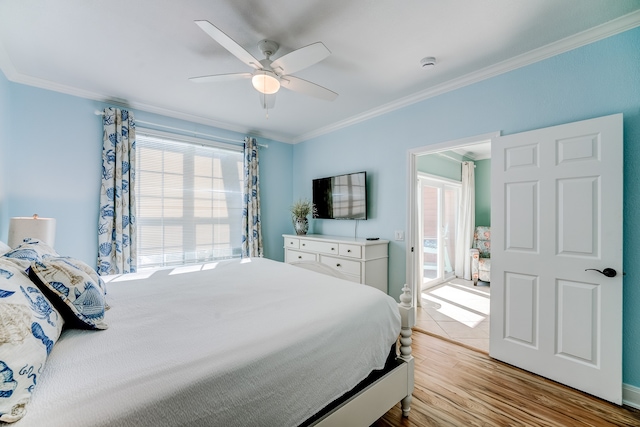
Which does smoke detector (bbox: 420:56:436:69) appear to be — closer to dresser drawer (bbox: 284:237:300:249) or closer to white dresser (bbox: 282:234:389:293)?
white dresser (bbox: 282:234:389:293)

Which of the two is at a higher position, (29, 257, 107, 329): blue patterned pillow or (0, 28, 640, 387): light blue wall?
(0, 28, 640, 387): light blue wall

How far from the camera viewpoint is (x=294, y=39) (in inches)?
78.1

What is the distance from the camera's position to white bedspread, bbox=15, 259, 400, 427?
0.74 meters

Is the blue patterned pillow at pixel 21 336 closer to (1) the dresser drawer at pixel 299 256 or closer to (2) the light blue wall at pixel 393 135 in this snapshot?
(2) the light blue wall at pixel 393 135

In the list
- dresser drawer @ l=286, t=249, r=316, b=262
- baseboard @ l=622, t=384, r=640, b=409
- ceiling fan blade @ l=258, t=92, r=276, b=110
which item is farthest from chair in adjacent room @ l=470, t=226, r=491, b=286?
ceiling fan blade @ l=258, t=92, r=276, b=110

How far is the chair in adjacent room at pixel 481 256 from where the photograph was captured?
469 cm

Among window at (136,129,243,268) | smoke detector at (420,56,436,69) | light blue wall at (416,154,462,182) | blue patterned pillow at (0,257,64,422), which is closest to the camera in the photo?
blue patterned pillow at (0,257,64,422)

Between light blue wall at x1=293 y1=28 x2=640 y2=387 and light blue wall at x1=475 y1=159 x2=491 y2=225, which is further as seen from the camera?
light blue wall at x1=475 y1=159 x2=491 y2=225

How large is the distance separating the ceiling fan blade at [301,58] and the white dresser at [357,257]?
6.26ft

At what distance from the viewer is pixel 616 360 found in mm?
1782

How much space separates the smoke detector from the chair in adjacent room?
364 cm

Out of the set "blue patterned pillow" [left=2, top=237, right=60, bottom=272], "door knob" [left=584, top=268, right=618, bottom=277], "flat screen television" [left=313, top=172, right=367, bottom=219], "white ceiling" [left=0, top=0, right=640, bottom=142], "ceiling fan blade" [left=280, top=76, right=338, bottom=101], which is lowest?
"door knob" [left=584, top=268, right=618, bottom=277]

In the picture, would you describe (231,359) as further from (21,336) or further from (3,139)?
(3,139)

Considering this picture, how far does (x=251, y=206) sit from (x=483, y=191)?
15.6ft
